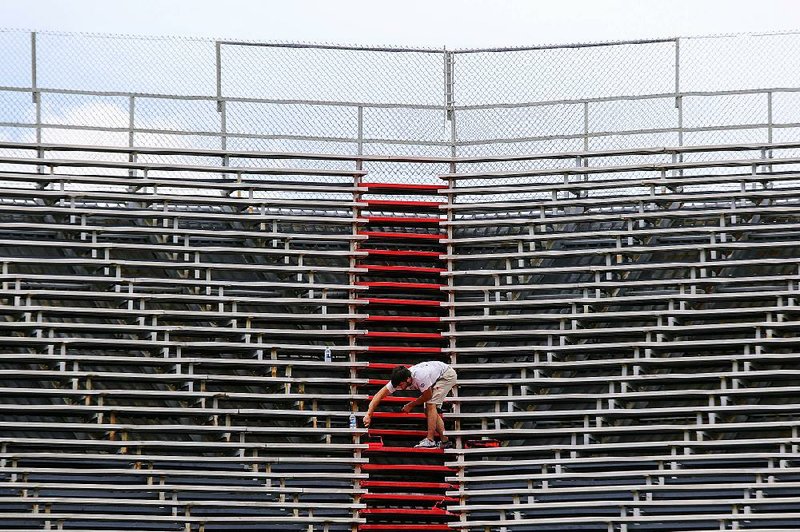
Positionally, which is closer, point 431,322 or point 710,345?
point 710,345

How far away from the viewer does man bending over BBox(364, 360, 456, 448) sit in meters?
12.8

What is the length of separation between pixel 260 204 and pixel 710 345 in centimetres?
490

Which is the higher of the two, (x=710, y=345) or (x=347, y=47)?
(x=347, y=47)

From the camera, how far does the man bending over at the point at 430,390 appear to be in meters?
12.8

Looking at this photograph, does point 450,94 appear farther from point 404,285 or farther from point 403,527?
point 403,527

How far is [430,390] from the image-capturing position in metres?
13.0

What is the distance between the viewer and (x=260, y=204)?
556 inches

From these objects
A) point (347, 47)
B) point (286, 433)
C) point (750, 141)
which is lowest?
point (286, 433)

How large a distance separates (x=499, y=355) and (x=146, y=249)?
3.85 metres

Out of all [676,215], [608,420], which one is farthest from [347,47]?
[608,420]

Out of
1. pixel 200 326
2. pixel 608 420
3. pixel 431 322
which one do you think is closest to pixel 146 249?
pixel 200 326

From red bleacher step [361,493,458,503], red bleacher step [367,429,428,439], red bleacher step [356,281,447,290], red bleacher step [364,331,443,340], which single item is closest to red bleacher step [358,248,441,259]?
red bleacher step [356,281,447,290]

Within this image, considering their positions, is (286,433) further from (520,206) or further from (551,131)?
(551,131)

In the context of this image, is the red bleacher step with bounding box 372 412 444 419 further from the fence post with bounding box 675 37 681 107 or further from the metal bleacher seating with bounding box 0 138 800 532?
the fence post with bounding box 675 37 681 107
